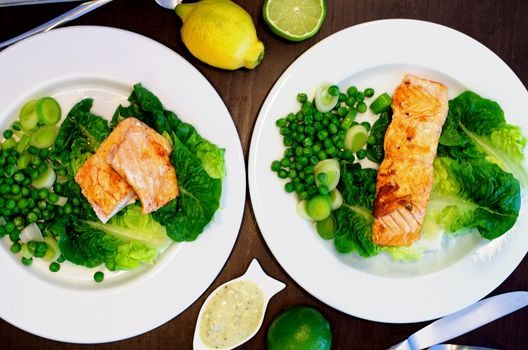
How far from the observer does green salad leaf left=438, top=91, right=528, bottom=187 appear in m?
2.85

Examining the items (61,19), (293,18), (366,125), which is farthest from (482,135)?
(61,19)

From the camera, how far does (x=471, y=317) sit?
302 cm

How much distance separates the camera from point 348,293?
293cm

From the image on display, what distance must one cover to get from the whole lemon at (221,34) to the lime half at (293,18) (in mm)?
133

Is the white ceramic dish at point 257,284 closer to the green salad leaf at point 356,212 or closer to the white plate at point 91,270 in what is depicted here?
the white plate at point 91,270

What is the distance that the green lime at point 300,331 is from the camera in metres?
2.82

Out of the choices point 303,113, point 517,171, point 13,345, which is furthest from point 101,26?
point 517,171

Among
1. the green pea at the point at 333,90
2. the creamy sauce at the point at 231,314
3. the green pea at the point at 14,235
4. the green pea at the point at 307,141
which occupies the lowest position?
the creamy sauce at the point at 231,314

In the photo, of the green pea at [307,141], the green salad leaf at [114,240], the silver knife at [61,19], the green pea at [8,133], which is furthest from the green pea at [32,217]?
the green pea at [307,141]

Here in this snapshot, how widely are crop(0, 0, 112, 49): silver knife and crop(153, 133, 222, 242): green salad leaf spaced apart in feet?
3.17

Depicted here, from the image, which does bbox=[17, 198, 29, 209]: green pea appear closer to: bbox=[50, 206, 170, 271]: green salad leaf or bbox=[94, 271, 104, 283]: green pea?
bbox=[50, 206, 170, 271]: green salad leaf

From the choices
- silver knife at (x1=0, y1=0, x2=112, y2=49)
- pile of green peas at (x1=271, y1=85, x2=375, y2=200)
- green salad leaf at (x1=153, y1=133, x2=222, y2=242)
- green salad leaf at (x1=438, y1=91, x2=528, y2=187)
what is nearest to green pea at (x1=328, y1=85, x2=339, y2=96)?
pile of green peas at (x1=271, y1=85, x2=375, y2=200)

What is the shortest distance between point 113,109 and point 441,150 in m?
2.05

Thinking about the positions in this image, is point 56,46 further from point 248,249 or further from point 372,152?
point 372,152
